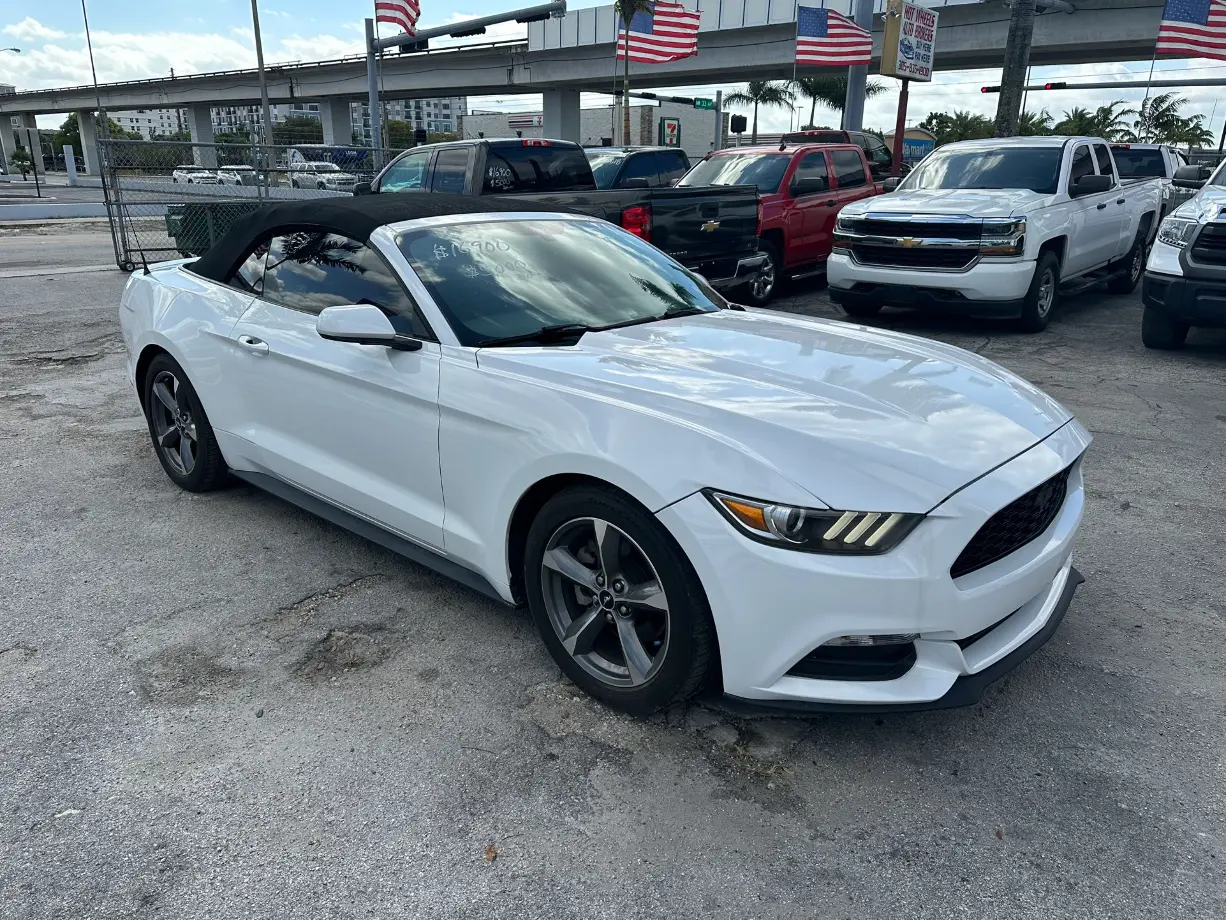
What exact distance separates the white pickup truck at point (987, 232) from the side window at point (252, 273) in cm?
660

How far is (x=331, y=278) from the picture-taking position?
3.81 meters

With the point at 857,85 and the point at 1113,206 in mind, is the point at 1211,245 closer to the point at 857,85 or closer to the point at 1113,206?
the point at 1113,206

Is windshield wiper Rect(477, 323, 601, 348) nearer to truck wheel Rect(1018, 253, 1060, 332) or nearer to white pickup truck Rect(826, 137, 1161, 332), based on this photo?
white pickup truck Rect(826, 137, 1161, 332)

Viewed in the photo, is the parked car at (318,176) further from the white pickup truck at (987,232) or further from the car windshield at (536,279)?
the car windshield at (536,279)

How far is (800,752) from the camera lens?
2.81m

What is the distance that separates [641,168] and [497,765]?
1143cm

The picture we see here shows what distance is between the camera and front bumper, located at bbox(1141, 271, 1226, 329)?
7574mm

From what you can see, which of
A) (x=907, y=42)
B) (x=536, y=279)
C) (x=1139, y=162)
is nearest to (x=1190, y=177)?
(x=1139, y=162)

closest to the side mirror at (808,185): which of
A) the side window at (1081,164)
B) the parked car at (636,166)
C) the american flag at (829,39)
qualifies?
the parked car at (636,166)

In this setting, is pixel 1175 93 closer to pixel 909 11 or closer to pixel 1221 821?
pixel 909 11

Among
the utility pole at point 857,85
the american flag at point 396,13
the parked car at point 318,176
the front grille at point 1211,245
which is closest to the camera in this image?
the front grille at point 1211,245

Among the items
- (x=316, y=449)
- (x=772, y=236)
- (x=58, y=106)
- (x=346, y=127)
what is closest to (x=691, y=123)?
(x=346, y=127)

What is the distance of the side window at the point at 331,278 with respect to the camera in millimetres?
3477

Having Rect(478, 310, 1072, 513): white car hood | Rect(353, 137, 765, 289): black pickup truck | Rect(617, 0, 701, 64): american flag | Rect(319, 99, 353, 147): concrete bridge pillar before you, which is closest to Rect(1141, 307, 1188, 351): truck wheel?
Rect(353, 137, 765, 289): black pickup truck
